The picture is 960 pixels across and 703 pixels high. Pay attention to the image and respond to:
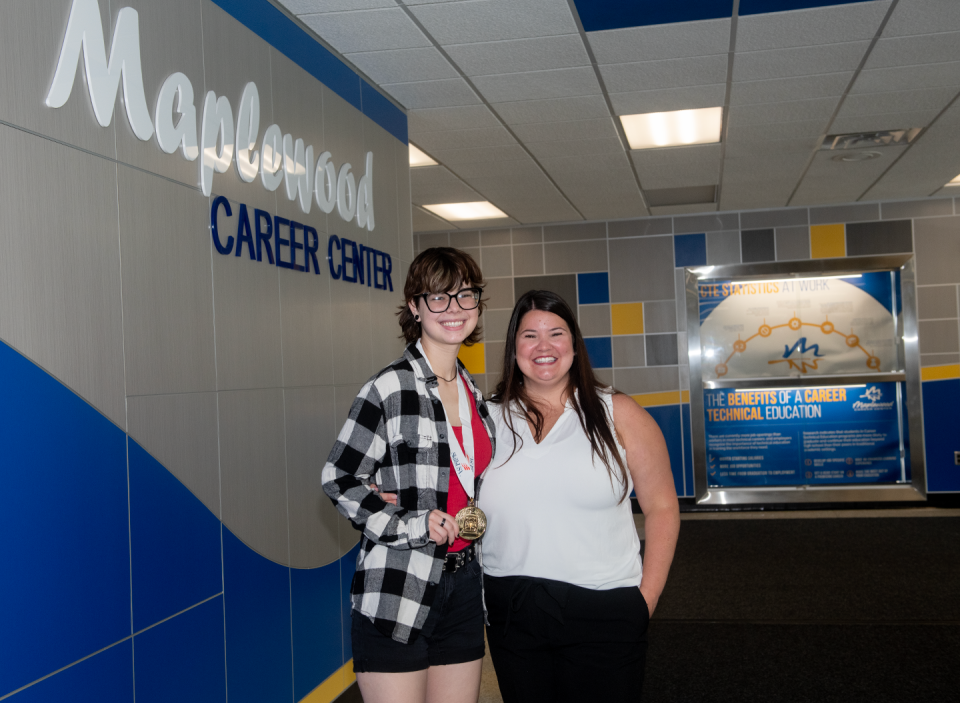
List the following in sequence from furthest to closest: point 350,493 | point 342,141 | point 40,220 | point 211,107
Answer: point 342,141 < point 211,107 < point 40,220 < point 350,493

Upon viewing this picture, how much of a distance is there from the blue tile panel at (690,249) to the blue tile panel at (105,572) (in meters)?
6.10

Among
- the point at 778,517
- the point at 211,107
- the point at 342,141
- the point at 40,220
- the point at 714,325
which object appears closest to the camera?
the point at 40,220

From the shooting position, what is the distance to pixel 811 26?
3451 mm

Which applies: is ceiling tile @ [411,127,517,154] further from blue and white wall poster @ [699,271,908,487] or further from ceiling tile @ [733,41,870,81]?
blue and white wall poster @ [699,271,908,487]

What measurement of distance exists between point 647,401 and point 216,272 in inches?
236

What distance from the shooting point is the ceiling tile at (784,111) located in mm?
4508

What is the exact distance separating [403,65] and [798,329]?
5383 millimetres

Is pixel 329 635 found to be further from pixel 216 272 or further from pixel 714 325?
pixel 714 325

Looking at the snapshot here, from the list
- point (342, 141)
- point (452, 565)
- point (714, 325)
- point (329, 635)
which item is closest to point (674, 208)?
point (714, 325)

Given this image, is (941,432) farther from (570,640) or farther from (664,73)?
(570,640)

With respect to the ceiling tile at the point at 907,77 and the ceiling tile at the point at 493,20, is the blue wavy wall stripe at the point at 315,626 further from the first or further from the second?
the ceiling tile at the point at 907,77

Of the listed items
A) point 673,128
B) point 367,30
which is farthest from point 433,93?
point 673,128

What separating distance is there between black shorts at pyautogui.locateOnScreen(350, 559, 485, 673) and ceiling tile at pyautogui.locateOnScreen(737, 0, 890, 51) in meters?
2.65

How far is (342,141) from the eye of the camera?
11.7 feet
